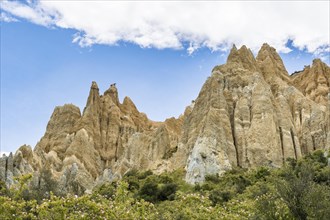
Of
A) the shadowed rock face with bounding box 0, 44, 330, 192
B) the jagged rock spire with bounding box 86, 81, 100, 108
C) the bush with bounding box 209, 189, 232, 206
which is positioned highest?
the jagged rock spire with bounding box 86, 81, 100, 108

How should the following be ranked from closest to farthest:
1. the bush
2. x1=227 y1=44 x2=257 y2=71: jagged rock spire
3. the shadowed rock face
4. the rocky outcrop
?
the bush, the shadowed rock face, x1=227 y1=44 x2=257 y2=71: jagged rock spire, the rocky outcrop

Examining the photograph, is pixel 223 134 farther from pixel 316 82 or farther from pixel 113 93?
pixel 113 93

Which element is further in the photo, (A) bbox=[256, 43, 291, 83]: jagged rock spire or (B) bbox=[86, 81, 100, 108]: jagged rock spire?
(B) bbox=[86, 81, 100, 108]: jagged rock spire

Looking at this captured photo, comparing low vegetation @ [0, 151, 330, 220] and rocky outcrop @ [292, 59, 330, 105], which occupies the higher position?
rocky outcrop @ [292, 59, 330, 105]

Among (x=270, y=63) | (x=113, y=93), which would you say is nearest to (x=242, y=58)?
(x=270, y=63)

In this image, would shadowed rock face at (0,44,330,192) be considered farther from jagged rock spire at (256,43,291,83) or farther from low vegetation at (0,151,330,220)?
low vegetation at (0,151,330,220)

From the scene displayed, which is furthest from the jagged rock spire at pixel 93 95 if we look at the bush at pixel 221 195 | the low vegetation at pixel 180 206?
the low vegetation at pixel 180 206

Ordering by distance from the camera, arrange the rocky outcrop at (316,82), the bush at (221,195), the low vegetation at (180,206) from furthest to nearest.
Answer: the rocky outcrop at (316,82) → the bush at (221,195) → the low vegetation at (180,206)

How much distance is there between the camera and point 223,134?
Result: 167 ft

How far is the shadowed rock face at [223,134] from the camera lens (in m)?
50.3

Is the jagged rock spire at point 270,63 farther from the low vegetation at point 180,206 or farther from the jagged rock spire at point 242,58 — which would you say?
the low vegetation at point 180,206

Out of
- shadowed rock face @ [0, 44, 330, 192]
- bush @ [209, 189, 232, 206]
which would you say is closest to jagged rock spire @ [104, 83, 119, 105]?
shadowed rock face @ [0, 44, 330, 192]

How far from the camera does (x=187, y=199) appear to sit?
20109mm

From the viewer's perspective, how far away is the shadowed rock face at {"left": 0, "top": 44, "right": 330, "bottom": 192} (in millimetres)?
50344
